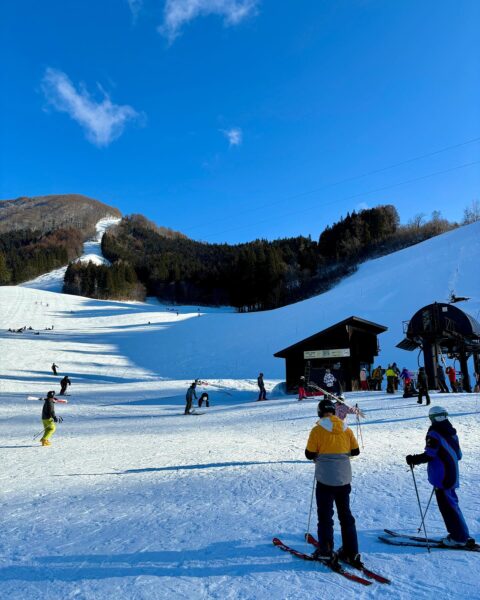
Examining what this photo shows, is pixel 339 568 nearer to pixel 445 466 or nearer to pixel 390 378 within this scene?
pixel 445 466

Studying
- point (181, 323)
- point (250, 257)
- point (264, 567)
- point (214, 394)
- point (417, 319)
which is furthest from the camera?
point (250, 257)

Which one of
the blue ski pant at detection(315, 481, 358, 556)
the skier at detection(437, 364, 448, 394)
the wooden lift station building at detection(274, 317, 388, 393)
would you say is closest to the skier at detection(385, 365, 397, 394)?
the skier at detection(437, 364, 448, 394)

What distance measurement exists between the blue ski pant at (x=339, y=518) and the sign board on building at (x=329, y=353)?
24486mm

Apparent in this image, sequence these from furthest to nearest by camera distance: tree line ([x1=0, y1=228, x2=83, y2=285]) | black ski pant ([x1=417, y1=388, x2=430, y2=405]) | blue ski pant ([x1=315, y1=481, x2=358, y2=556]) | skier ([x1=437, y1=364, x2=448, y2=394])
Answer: tree line ([x1=0, y1=228, x2=83, y2=285])
skier ([x1=437, y1=364, x2=448, y2=394])
black ski pant ([x1=417, y1=388, x2=430, y2=405])
blue ski pant ([x1=315, y1=481, x2=358, y2=556])

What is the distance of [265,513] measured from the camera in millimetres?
5840

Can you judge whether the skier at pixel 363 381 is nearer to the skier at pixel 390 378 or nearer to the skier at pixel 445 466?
the skier at pixel 390 378

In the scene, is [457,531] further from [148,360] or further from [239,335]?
[239,335]

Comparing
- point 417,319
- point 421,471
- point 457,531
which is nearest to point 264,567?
point 457,531

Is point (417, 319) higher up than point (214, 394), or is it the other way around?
point (417, 319)

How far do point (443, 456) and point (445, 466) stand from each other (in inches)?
4.3

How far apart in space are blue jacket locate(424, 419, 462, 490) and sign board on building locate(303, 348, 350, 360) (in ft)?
78.5

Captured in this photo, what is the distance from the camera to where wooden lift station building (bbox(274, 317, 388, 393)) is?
92.4ft

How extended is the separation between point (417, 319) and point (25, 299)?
71586 mm

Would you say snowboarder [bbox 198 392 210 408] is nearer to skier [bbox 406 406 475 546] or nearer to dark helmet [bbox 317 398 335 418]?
dark helmet [bbox 317 398 335 418]
